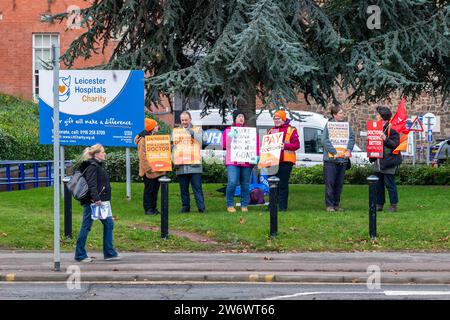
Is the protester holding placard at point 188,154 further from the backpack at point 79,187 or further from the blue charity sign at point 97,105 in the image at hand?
the backpack at point 79,187

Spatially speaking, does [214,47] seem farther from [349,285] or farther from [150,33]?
[349,285]

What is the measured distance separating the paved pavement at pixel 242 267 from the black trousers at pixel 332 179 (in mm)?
3400

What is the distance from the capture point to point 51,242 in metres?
16.3

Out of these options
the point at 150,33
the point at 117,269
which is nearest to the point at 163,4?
the point at 150,33

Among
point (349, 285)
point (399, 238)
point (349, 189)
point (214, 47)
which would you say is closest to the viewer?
point (349, 285)

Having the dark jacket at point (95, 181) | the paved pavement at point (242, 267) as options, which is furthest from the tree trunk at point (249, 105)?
the dark jacket at point (95, 181)

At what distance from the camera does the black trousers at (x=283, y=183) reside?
18672 mm

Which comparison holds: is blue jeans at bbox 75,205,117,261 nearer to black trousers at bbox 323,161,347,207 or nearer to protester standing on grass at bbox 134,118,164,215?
protester standing on grass at bbox 134,118,164,215

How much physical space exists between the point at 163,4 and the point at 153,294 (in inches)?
421

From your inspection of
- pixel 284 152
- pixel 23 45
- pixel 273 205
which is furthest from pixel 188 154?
pixel 23 45

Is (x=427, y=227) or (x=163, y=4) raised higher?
(x=163, y=4)

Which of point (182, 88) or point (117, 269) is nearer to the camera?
point (117, 269)
